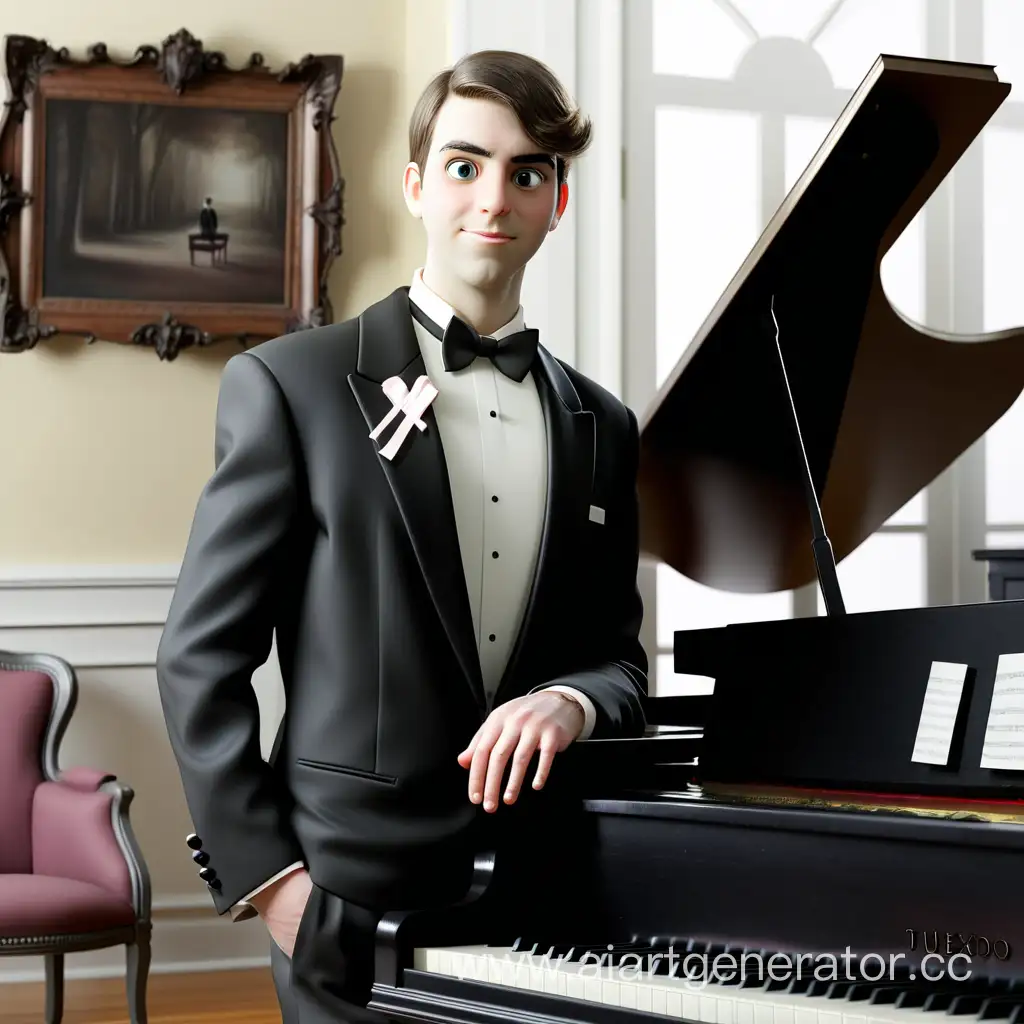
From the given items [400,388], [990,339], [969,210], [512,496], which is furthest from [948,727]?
[969,210]

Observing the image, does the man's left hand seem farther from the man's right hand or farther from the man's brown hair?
the man's brown hair

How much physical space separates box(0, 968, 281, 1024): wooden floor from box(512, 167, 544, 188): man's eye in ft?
9.04

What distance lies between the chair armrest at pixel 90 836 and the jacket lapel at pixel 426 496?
2202 millimetres

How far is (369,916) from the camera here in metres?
1.49

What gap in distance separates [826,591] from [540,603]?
1.79ft

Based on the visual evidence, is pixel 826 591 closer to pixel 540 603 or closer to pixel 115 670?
pixel 540 603

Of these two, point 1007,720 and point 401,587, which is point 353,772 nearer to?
point 401,587

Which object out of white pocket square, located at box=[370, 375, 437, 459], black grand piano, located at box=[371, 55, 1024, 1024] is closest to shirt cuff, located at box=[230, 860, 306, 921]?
black grand piano, located at box=[371, 55, 1024, 1024]

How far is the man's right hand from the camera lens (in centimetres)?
150

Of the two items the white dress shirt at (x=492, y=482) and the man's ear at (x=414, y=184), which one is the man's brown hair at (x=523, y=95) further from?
the white dress shirt at (x=492, y=482)

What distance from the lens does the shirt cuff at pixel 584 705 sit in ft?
4.97

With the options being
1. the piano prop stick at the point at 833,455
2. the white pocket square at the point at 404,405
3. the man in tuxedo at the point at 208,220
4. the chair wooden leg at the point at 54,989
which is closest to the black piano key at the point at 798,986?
the piano prop stick at the point at 833,455

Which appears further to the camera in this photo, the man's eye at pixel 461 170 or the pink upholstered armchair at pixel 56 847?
the pink upholstered armchair at pixel 56 847

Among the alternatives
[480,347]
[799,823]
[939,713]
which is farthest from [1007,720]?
[480,347]
